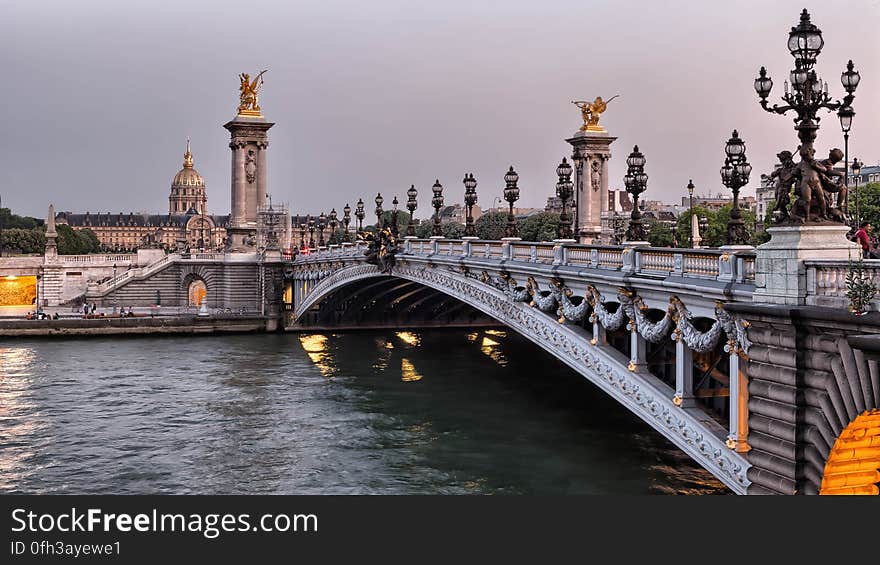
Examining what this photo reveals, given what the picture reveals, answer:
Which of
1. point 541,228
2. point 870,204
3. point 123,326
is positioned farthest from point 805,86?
point 541,228

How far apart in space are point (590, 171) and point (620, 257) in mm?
40467

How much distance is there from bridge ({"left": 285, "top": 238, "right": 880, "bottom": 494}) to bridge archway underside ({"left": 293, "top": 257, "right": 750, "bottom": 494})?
37 millimetres

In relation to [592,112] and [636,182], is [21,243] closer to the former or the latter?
[592,112]

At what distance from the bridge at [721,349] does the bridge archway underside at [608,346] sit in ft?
0.12

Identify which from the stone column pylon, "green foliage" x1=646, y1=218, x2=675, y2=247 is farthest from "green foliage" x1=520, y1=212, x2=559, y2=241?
the stone column pylon

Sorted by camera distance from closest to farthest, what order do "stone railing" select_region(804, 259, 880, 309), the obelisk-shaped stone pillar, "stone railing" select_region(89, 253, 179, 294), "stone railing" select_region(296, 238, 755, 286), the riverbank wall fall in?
1. "stone railing" select_region(804, 259, 880, 309)
2. "stone railing" select_region(296, 238, 755, 286)
3. the riverbank wall
4. "stone railing" select_region(89, 253, 179, 294)
5. the obelisk-shaped stone pillar

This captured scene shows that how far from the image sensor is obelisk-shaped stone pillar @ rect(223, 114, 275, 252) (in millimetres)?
72438

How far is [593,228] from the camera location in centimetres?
5881

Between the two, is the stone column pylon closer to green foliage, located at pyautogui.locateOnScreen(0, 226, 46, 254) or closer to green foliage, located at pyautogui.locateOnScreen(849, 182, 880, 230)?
green foliage, located at pyautogui.locateOnScreen(849, 182, 880, 230)

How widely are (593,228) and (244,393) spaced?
28188 millimetres

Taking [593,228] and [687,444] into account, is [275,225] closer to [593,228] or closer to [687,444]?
[593,228]

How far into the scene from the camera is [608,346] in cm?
2219

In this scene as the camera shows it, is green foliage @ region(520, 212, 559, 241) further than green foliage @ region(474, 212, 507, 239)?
No

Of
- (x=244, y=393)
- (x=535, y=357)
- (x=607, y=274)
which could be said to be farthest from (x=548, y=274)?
(x=535, y=357)
